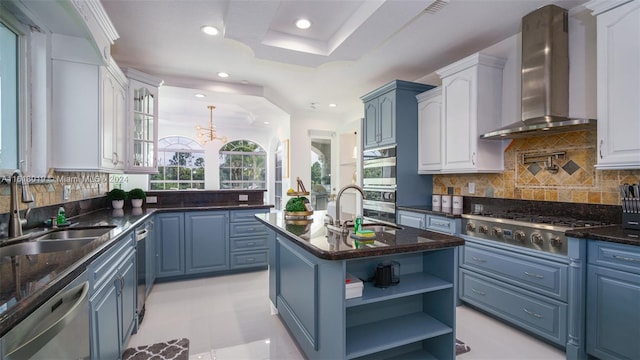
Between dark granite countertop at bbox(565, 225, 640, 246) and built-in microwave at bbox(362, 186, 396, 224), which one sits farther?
built-in microwave at bbox(362, 186, 396, 224)

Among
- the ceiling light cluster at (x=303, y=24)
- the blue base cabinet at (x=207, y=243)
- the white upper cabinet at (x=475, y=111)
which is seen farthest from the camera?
the blue base cabinet at (x=207, y=243)

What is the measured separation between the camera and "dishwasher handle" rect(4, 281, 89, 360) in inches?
33.7

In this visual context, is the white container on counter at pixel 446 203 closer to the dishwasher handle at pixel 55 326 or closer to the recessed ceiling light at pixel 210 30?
the recessed ceiling light at pixel 210 30

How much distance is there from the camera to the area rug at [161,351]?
7.14 ft

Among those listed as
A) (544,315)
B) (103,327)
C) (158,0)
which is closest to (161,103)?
(158,0)

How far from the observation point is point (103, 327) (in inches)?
63.9

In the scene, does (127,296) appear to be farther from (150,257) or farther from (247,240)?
(247,240)

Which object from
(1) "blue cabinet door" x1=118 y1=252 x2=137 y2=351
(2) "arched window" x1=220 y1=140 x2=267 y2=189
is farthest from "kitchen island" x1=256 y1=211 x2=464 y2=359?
(2) "arched window" x1=220 y1=140 x2=267 y2=189

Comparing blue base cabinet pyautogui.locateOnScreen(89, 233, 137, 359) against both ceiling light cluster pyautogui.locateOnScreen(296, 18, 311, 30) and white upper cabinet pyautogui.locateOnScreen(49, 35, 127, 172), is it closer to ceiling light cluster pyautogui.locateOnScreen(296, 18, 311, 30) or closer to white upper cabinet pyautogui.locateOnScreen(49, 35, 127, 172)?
white upper cabinet pyautogui.locateOnScreen(49, 35, 127, 172)

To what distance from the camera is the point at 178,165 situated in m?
7.79

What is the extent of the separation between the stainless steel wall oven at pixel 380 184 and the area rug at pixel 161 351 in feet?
8.42

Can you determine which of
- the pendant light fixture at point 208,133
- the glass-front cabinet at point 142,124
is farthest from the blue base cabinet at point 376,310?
the pendant light fixture at point 208,133

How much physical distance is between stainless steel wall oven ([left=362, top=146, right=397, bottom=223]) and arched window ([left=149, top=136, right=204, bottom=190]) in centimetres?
503

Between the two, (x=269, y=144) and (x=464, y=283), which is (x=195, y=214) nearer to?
(x=464, y=283)
